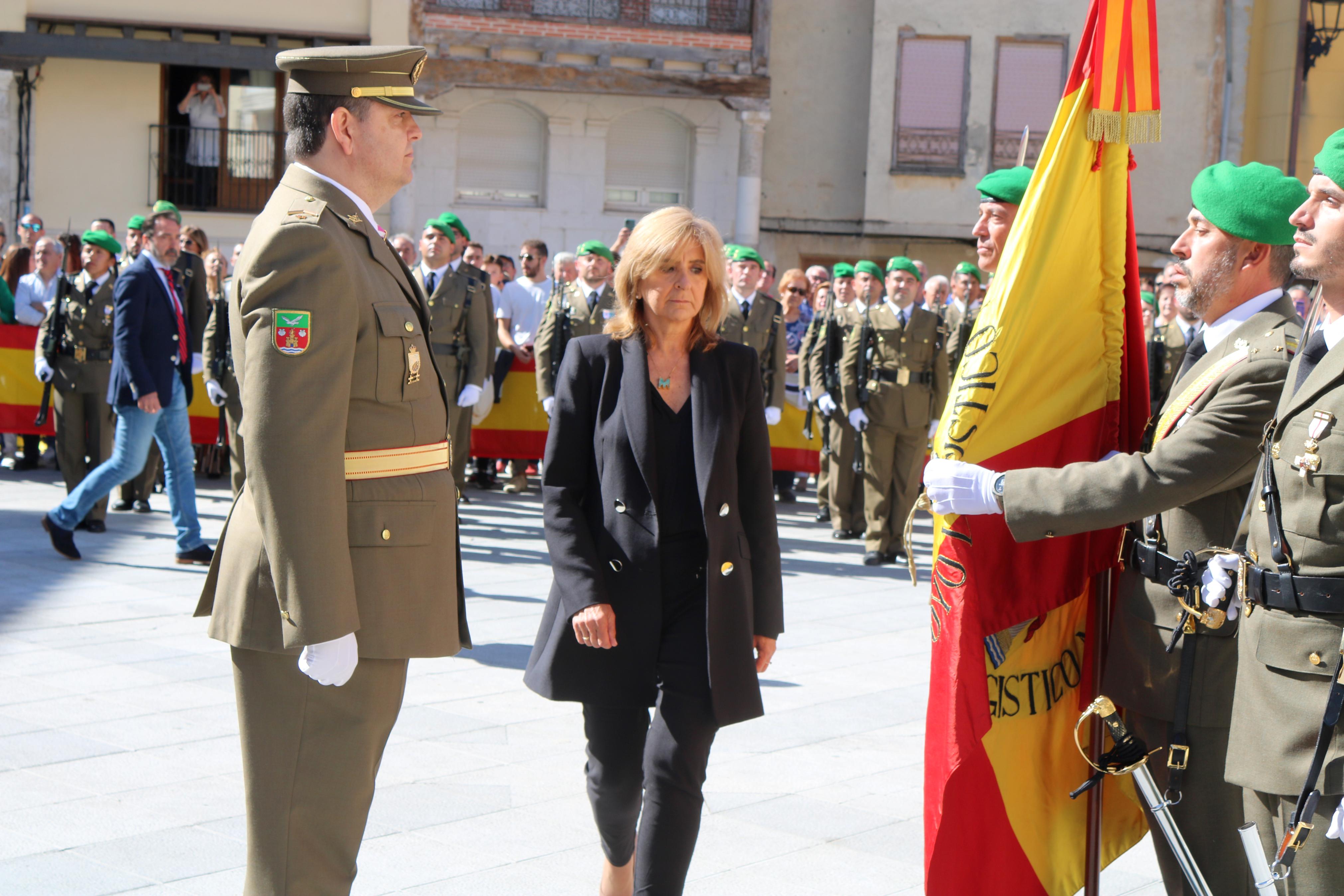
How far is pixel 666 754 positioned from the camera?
3.59 m

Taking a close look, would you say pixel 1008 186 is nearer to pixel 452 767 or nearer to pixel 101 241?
pixel 452 767

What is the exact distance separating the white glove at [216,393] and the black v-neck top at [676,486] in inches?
252

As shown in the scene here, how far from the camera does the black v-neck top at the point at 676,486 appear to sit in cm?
370

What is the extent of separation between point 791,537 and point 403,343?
8.64m

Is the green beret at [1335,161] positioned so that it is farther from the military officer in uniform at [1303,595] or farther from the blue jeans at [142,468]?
the blue jeans at [142,468]

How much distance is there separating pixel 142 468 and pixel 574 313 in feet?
11.8

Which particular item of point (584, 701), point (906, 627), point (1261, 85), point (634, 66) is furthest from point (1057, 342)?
point (1261, 85)

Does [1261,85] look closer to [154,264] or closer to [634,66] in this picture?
[634,66]

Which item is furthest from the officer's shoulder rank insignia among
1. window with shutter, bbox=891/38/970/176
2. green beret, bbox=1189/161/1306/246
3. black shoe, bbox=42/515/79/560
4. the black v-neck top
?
window with shutter, bbox=891/38/970/176

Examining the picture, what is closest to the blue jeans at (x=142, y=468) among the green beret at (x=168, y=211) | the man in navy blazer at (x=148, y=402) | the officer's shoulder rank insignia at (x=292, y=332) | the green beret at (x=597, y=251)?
the man in navy blazer at (x=148, y=402)

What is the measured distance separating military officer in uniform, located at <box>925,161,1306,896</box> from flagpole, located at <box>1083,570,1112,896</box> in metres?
0.12

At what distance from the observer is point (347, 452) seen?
9.60ft

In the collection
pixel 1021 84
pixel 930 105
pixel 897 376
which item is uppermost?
pixel 1021 84

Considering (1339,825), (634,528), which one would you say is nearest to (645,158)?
(634,528)
